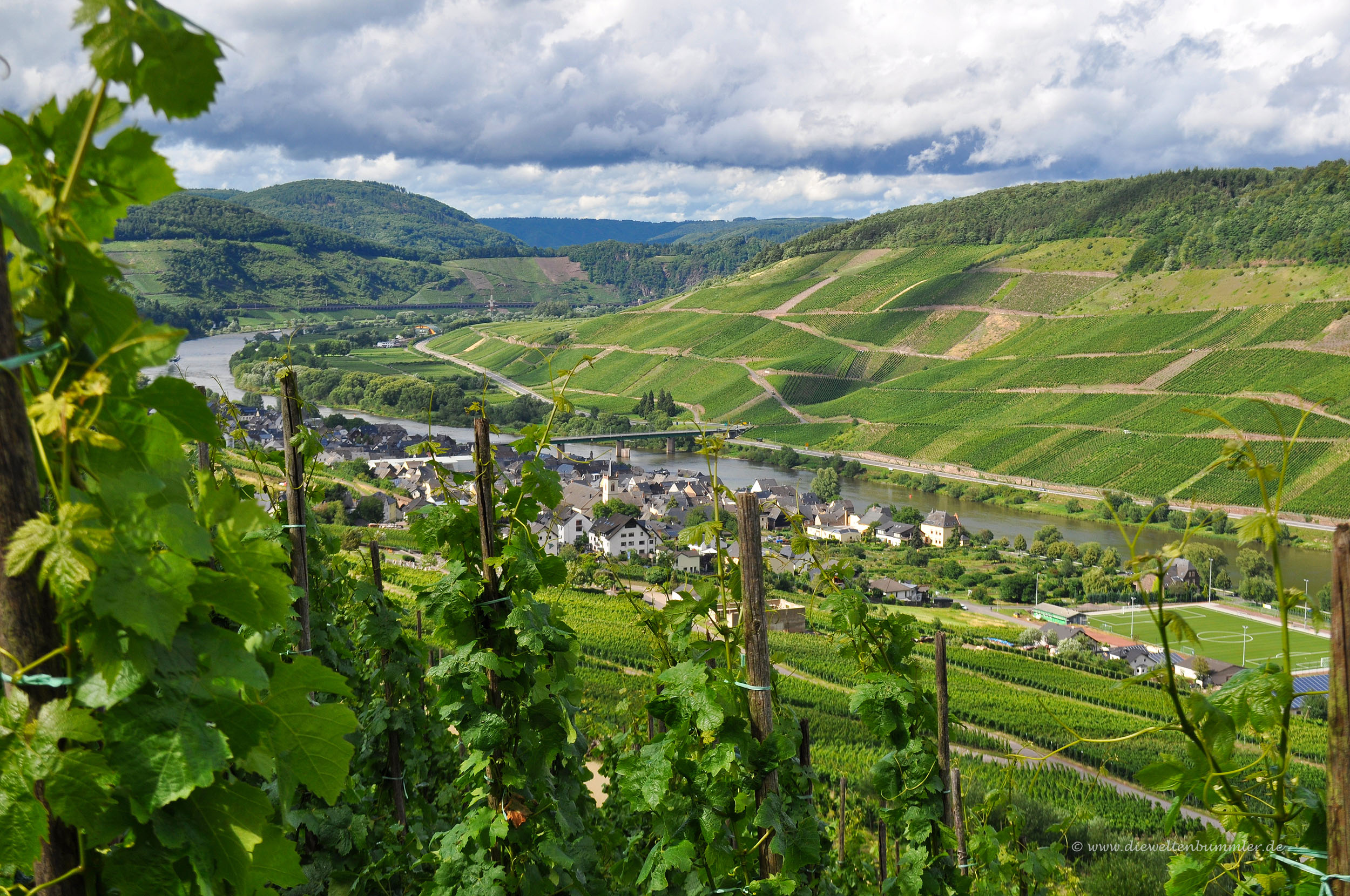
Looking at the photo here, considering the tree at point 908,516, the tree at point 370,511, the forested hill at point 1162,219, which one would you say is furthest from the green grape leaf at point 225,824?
the forested hill at point 1162,219

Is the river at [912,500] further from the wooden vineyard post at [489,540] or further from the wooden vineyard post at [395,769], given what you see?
the wooden vineyard post at [489,540]

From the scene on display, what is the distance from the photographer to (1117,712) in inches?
974

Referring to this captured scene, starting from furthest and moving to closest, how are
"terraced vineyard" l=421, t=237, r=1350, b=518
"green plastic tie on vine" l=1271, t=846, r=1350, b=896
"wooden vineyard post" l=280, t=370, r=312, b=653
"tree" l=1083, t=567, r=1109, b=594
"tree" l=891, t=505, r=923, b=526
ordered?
"terraced vineyard" l=421, t=237, r=1350, b=518
"tree" l=891, t=505, r=923, b=526
"tree" l=1083, t=567, r=1109, b=594
"wooden vineyard post" l=280, t=370, r=312, b=653
"green plastic tie on vine" l=1271, t=846, r=1350, b=896

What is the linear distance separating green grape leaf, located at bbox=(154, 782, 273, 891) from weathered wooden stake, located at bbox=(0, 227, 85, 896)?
0.14 meters

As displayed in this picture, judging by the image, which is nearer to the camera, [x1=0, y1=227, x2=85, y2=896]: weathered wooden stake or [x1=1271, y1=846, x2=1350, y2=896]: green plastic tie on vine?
[x1=0, y1=227, x2=85, y2=896]: weathered wooden stake

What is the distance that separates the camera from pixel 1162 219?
108062 mm

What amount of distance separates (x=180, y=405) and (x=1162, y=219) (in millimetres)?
129872

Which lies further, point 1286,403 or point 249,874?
point 1286,403

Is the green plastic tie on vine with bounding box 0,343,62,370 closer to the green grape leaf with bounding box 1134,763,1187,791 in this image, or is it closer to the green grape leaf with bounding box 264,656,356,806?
the green grape leaf with bounding box 264,656,356,806

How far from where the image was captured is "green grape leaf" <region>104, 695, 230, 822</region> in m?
1.03

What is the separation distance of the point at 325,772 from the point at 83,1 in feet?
3.66

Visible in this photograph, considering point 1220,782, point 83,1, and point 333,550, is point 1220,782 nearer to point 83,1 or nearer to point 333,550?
point 83,1

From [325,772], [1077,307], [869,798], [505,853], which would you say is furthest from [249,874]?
[1077,307]

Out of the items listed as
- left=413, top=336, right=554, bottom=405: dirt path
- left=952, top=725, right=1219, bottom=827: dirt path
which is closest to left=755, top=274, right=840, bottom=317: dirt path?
left=413, top=336, right=554, bottom=405: dirt path
